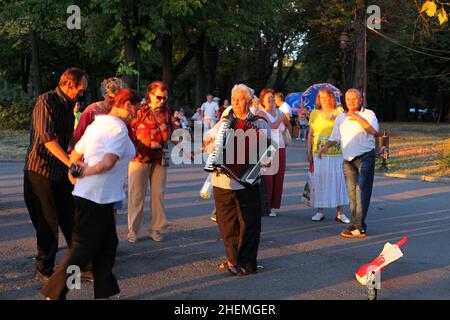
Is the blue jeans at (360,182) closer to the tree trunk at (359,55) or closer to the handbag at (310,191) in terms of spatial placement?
the handbag at (310,191)

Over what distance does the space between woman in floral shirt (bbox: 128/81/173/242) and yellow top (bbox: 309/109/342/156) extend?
2501mm

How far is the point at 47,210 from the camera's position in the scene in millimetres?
5602

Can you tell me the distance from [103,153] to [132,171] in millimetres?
2822

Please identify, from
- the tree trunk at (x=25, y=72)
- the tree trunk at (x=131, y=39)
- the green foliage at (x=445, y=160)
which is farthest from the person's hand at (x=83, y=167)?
the tree trunk at (x=25, y=72)

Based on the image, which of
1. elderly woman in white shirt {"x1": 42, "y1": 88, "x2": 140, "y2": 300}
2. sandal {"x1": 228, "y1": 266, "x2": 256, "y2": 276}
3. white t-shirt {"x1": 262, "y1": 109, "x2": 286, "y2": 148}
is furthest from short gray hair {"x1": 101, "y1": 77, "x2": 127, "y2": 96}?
white t-shirt {"x1": 262, "y1": 109, "x2": 286, "y2": 148}

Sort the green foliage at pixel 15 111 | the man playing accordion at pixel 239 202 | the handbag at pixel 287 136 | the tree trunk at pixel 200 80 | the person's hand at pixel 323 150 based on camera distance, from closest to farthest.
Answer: the man playing accordion at pixel 239 202, the person's hand at pixel 323 150, the handbag at pixel 287 136, the green foliage at pixel 15 111, the tree trunk at pixel 200 80

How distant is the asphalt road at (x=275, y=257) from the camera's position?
5.62 meters

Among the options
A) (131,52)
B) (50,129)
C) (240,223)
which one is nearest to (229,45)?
(131,52)

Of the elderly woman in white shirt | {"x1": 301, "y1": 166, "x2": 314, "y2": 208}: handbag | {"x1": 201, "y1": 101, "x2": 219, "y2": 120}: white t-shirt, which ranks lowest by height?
{"x1": 301, "y1": 166, "x2": 314, "y2": 208}: handbag

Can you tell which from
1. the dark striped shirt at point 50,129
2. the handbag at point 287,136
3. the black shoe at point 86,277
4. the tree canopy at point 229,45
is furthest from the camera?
the tree canopy at point 229,45

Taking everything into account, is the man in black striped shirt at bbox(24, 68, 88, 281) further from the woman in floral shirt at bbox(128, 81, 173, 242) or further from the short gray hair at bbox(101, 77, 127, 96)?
the woman in floral shirt at bbox(128, 81, 173, 242)

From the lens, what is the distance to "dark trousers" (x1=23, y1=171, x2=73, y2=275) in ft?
18.3

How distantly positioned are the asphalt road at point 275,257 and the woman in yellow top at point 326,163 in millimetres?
330

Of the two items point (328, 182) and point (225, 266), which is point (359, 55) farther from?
point (225, 266)
